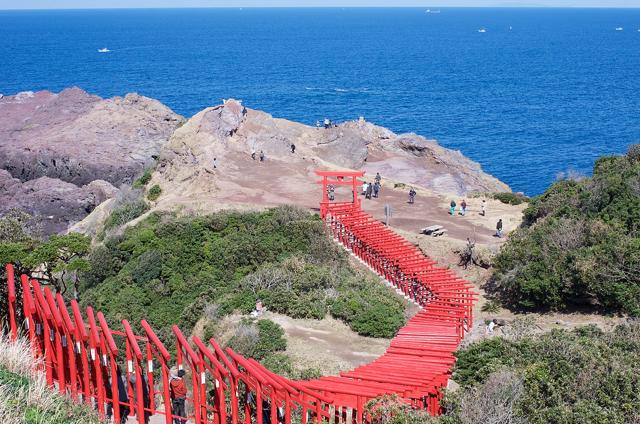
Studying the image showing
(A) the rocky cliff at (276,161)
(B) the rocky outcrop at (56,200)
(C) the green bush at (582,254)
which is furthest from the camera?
(B) the rocky outcrop at (56,200)

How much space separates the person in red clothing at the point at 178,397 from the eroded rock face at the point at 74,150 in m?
34.6

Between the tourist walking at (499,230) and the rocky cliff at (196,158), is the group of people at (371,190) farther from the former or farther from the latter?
the tourist walking at (499,230)

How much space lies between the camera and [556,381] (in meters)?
13.1

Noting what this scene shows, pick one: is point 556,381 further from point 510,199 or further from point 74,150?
point 74,150

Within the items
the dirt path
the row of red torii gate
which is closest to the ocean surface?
the dirt path

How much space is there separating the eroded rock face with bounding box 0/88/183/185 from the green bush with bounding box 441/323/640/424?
4113 centimetres

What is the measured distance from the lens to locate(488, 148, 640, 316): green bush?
21.4 m

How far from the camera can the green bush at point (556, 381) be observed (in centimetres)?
1202

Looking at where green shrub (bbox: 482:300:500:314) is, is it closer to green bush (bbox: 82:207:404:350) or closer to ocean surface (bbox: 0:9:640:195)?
green bush (bbox: 82:207:404:350)

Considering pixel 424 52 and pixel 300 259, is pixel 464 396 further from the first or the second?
pixel 424 52

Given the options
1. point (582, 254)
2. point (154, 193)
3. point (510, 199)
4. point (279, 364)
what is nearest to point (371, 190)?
point (510, 199)

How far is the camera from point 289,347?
19.4 metres

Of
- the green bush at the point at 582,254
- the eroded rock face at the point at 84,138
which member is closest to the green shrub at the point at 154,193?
the eroded rock face at the point at 84,138

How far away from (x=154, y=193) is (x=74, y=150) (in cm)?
2171
